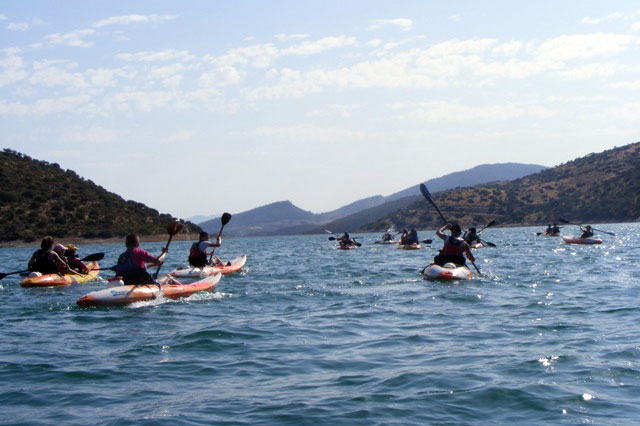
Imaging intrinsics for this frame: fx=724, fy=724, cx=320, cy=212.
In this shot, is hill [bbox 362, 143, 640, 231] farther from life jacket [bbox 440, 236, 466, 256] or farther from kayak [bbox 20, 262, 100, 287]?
kayak [bbox 20, 262, 100, 287]

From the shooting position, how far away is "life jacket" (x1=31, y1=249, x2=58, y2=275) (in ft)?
66.5

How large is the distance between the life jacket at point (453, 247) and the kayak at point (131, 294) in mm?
7288

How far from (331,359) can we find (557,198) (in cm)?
11016

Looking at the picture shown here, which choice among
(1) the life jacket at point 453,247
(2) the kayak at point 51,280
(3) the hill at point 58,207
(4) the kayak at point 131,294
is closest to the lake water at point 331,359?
(4) the kayak at point 131,294

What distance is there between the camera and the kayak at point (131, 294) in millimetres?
14531

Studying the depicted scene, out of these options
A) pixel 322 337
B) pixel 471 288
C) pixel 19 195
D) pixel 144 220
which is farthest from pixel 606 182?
pixel 322 337

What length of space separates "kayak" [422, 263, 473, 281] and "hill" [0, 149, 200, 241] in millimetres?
52535

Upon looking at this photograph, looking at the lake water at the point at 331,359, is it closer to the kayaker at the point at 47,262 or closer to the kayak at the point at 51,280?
the kayak at the point at 51,280

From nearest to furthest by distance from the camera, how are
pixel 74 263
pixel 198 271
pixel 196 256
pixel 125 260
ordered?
pixel 125 260 < pixel 198 271 < pixel 74 263 < pixel 196 256

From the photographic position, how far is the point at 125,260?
51.3 feet

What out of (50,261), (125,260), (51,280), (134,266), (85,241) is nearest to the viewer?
(134,266)

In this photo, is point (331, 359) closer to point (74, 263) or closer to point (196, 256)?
point (196, 256)

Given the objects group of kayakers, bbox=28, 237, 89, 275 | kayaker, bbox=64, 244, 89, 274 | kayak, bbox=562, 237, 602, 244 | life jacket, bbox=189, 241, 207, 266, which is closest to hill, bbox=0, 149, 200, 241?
kayak, bbox=562, 237, 602, 244

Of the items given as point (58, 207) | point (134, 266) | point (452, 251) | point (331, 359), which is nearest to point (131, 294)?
point (134, 266)
